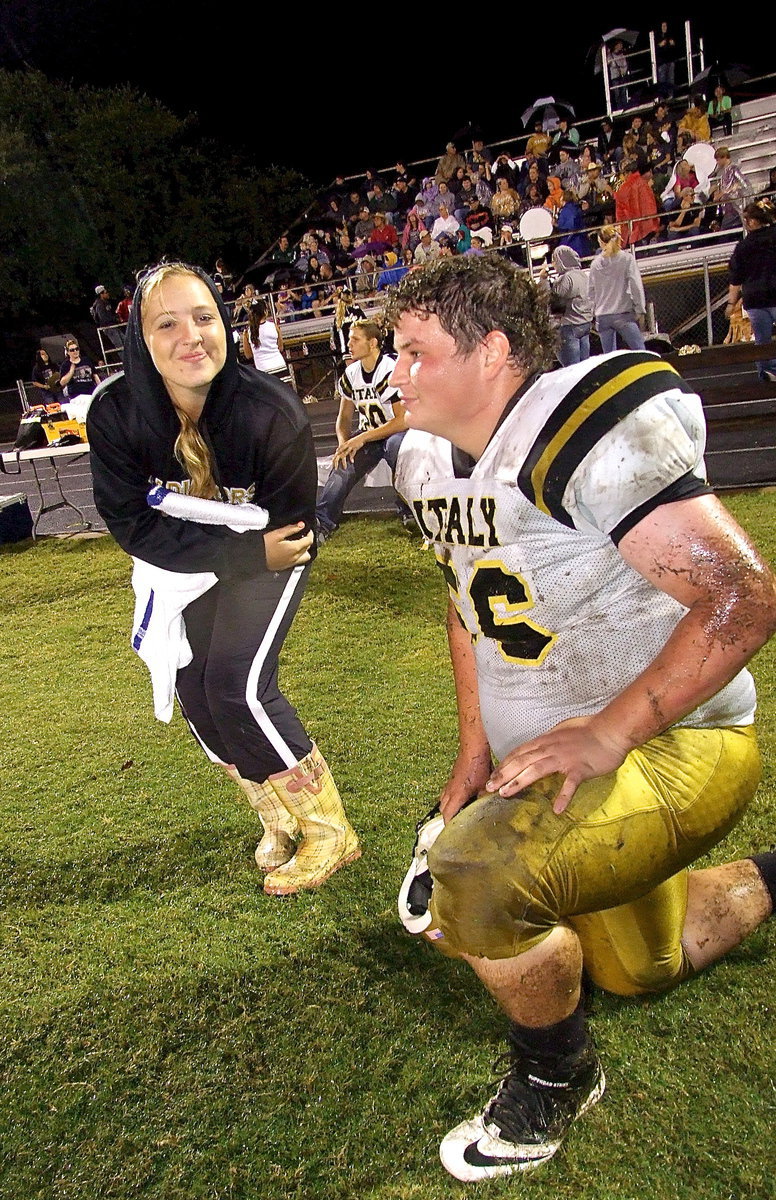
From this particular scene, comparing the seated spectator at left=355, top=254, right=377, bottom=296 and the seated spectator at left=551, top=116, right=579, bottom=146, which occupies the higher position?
the seated spectator at left=551, top=116, right=579, bottom=146

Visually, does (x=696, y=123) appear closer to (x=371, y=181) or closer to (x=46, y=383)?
(x=371, y=181)

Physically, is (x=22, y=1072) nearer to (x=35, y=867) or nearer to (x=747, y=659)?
(x=35, y=867)

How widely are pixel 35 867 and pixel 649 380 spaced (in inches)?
109

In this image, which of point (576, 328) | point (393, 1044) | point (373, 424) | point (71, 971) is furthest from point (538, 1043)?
point (576, 328)

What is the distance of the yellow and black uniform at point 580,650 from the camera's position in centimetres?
152

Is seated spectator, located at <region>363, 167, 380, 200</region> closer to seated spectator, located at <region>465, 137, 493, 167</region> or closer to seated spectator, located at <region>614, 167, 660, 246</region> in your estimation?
seated spectator, located at <region>465, 137, 493, 167</region>

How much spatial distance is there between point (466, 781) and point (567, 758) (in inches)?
23.5

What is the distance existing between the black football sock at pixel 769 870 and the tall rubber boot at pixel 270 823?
1495 millimetres

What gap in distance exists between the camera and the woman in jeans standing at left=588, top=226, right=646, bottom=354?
9.02m

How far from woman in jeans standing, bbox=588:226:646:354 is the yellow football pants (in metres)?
8.38

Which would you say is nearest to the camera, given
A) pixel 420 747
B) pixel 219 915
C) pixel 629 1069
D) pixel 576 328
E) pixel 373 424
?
pixel 629 1069

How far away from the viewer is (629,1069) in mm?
1941

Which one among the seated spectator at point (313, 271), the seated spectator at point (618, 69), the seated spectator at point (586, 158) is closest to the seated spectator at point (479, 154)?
the seated spectator at point (586, 158)

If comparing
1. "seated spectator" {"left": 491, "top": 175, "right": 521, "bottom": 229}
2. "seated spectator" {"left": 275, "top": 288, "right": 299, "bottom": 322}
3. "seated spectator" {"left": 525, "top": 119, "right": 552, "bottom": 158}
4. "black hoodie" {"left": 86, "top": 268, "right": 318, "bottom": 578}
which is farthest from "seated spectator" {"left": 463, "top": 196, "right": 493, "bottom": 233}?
"black hoodie" {"left": 86, "top": 268, "right": 318, "bottom": 578}
